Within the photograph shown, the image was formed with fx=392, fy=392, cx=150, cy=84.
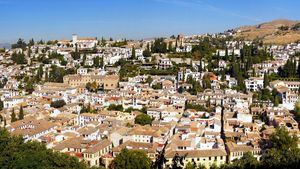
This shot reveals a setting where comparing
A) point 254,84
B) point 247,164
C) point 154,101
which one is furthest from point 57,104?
point 247,164

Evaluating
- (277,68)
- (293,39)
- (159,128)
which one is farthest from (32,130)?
(293,39)

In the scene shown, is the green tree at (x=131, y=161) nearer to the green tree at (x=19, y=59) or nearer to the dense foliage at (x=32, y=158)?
the dense foliage at (x=32, y=158)

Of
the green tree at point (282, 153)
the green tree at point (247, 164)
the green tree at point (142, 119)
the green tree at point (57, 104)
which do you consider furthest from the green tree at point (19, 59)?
the green tree at point (247, 164)

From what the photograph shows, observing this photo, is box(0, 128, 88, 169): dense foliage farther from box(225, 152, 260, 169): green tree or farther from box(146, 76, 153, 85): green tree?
box(146, 76, 153, 85): green tree

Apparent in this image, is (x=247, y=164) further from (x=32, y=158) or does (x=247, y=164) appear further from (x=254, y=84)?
(x=254, y=84)

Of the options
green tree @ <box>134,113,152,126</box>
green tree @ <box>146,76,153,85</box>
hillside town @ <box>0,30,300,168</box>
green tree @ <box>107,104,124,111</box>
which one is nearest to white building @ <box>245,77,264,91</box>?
hillside town @ <box>0,30,300,168</box>
